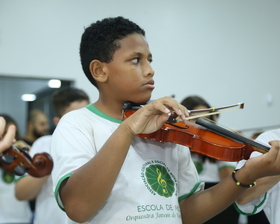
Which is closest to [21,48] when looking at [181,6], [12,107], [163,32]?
[12,107]

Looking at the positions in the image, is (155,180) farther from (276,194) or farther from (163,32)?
(163,32)

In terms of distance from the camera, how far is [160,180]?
1.06 m

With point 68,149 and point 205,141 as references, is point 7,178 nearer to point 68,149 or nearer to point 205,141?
point 68,149

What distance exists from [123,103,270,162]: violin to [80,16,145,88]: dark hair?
0.64 ft

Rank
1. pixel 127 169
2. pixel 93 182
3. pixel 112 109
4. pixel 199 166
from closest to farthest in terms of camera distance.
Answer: pixel 93 182 < pixel 127 169 < pixel 112 109 < pixel 199 166

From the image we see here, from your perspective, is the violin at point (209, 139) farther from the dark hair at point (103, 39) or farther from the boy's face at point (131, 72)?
the dark hair at point (103, 39)

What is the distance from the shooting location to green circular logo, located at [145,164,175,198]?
104 centimetres

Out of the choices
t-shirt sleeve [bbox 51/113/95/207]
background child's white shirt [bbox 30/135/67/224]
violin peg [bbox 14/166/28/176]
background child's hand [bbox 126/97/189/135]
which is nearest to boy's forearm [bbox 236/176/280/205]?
background child's hand [bbox 126/97/189/135]

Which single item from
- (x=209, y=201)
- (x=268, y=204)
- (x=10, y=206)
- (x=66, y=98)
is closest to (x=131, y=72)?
(x=209, y=201)

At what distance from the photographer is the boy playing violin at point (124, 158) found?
2.98ft

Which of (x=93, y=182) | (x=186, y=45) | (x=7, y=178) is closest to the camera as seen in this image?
(x=93, y=182)

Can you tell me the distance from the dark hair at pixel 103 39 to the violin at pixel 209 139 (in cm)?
19

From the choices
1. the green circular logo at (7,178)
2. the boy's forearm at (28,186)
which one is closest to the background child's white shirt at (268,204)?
the boy's forearm at (28,186)

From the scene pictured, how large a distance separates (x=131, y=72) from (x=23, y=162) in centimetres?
59
